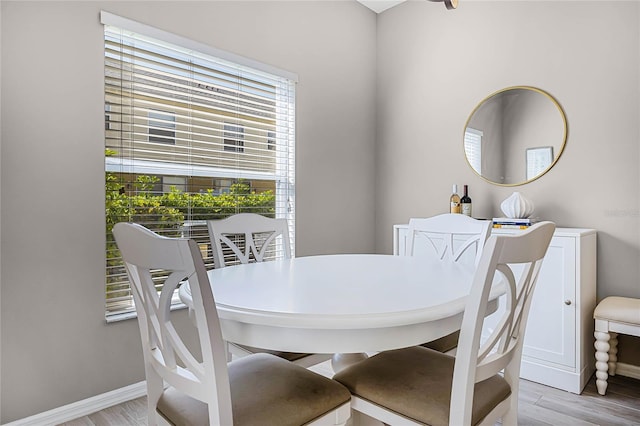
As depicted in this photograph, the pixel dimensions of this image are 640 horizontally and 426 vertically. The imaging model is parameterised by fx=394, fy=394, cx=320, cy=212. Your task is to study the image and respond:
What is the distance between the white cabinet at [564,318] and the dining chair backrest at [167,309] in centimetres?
208

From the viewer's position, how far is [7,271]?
5.82ft

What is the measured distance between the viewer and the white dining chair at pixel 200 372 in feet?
3.04

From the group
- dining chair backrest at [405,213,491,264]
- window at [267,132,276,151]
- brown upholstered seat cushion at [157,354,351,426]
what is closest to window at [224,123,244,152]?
window at [267,132,276,151]

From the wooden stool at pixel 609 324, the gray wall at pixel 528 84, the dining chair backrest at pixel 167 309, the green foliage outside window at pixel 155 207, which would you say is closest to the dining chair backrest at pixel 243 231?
the green foliage outside window at pixel 155 207

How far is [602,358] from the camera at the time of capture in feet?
7.06

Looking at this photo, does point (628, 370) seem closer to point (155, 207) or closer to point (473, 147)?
point (473, 147)

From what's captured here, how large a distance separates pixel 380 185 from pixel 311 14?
1.59 meters

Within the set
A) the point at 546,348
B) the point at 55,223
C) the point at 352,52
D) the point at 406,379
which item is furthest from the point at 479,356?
the point at 352,52

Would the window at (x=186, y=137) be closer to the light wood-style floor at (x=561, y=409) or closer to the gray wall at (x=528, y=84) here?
the light wood-style floor at (x=561, y=409)

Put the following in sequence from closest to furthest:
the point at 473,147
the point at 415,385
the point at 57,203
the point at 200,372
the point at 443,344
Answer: the point at 200,372 → the point at 415,385 → the point at 443,344 → the point at 57,203 → the point at 473,147

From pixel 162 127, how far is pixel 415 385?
1952 mm

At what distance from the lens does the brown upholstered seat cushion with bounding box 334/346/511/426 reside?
111 centimetres

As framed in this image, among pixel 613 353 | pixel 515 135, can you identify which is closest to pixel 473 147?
pixel 515 135

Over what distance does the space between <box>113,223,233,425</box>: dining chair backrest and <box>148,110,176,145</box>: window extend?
1349 millimetres
